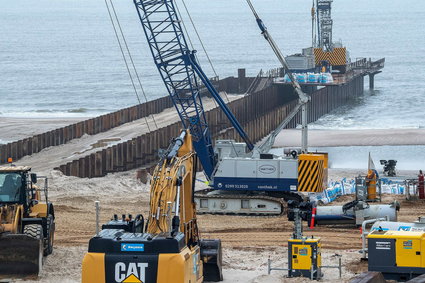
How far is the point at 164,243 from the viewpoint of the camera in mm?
20734

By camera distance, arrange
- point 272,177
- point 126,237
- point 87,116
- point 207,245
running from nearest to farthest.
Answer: point 126,237
point 207,245
point 272,177
point 87,116

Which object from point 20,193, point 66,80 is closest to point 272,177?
point 20,193

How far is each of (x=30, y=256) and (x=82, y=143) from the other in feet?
110

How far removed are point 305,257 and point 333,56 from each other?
2698 inches

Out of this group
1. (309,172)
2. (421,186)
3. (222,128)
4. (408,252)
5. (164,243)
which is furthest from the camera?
(222,128)

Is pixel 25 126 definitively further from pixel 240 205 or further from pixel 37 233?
pixel 37 233

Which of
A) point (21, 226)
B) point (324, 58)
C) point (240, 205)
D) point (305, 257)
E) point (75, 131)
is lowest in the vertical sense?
point (305, 257)

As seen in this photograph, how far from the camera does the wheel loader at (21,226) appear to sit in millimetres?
25125

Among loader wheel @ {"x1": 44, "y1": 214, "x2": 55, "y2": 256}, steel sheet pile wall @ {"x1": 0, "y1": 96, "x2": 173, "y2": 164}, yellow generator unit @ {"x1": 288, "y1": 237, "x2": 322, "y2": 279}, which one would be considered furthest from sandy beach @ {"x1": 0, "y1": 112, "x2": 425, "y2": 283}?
steel sheet pile wall @ {"x1": 0, "y1": 96, "x2": 173, "y2": 164}

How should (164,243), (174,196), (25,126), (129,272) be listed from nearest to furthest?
1. (129,272)
2. (164,243)
3. (174,196)
4. (25,126)

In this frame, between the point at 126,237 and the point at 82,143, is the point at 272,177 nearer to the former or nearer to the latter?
the point at 126,237

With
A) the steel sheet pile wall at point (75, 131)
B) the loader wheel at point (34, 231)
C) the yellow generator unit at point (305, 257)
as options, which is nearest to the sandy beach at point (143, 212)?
the yellow generator unit at point (305, 257)

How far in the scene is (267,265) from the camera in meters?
27.0

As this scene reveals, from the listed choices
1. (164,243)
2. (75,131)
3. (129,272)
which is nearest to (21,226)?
(129,272)
